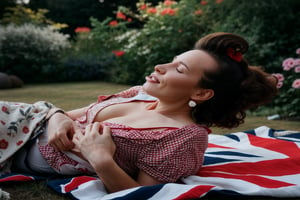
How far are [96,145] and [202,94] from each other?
21.1 inches

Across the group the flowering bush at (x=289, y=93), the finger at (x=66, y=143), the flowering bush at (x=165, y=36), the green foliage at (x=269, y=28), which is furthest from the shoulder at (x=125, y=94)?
the flowering bush at (x=165, y=36)

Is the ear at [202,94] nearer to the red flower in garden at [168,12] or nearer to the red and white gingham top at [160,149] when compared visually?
the red and white gingham top at [160,149]

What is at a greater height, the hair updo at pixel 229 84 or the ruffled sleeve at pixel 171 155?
the hair updo at pixel 229 84

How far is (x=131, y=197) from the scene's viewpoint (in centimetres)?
148

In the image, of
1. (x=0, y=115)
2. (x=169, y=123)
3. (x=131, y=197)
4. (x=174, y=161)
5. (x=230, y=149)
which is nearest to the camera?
(x=131, y=197)

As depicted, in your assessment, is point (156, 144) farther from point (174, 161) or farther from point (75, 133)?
point (75, 133)

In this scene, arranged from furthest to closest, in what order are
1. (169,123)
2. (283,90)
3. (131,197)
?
(283,90) → (169,123) → (131,197)

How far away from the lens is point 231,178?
1812mm

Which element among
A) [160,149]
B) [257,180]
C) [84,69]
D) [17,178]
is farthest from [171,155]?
[84,69]

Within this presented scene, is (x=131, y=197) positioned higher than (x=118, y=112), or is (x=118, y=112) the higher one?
(x=118, y=112)

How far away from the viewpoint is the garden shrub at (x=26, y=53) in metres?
9.41

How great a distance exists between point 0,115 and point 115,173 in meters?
0.73

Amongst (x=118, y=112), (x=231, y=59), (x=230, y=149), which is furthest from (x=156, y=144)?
(x=230, y=149)

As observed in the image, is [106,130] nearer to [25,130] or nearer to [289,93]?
[25,130]
